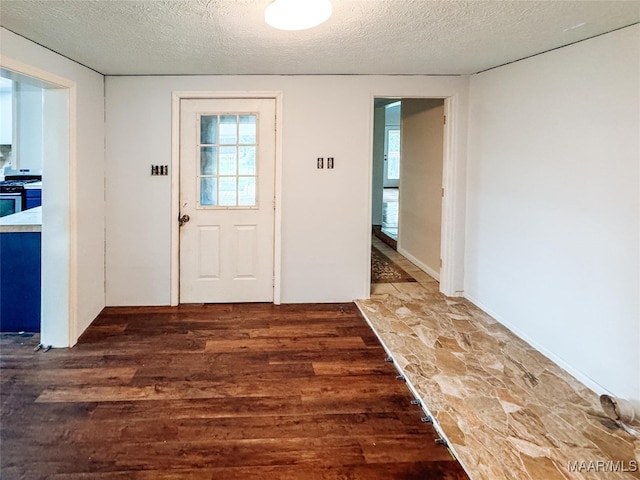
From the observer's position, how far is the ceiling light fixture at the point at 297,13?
91.9 inches

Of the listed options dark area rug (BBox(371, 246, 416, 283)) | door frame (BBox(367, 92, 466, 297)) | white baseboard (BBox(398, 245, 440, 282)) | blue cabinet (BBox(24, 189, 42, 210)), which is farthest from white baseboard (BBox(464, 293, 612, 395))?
blue cabinet (BBox(24, 189, 42, 210))

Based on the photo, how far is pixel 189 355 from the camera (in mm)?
3578

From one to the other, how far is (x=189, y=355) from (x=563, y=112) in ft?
10.3

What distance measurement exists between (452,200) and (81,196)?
3380 millimetres

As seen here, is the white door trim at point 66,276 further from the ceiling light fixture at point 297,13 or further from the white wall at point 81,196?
the ceiling light fixture at point 297,13

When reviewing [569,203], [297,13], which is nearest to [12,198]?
[297,13]

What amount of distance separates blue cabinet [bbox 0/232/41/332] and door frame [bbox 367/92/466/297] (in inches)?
116

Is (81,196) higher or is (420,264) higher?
(81,196)

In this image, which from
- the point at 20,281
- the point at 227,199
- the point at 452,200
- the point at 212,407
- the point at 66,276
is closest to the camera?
the point at 212,407

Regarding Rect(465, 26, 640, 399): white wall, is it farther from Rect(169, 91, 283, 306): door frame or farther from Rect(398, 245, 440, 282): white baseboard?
Rect(169, 91, 283, 306): door frame

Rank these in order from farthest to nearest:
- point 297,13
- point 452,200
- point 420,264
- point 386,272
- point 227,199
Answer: point 420,264 → point 386,272 → point 452,200 → point 227,199 → point 297,13

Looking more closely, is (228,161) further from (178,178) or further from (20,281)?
(20,281)

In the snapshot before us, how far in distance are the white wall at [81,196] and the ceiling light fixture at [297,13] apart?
5.60 ft

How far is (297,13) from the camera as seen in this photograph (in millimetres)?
2391
